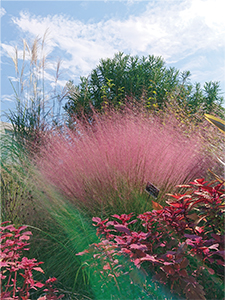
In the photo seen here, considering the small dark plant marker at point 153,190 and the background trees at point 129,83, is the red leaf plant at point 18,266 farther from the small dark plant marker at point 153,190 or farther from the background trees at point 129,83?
the background trees at point 129,83

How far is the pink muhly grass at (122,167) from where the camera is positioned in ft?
8.09

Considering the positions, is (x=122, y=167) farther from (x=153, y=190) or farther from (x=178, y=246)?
(x=178, y=246)

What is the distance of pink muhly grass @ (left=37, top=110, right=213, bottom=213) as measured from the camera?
2.47 metres

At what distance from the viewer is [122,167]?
2.55 meters

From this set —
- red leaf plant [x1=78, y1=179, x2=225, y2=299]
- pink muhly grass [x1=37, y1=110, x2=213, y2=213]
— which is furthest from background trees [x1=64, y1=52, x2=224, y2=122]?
red leaf plant [x1=78, y1=179, x2=225, y2=299]

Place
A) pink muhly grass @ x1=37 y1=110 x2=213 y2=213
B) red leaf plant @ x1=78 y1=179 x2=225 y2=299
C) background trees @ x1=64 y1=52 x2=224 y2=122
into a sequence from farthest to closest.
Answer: background trees @ x1=64 y1=52 x2=224 y2=122 < pink muhly grass @ x1=37 y1=110 x2=213 y2=213 < red leaf plant @ x1=78 y1=179 x2=225 y2=299

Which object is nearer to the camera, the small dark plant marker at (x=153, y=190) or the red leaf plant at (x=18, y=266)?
the red leaf plant at (x=18, y=266)

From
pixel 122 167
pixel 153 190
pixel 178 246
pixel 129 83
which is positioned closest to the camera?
pixel 178 246

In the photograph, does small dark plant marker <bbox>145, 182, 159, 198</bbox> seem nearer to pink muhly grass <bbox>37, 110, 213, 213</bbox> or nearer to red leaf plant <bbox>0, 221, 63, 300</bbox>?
pink muhly grass <bbox>37, 110, 213, 213</bbox>

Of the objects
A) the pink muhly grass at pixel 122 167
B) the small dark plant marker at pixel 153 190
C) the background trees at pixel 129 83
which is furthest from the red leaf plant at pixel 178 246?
the background trees at pixel 129 83

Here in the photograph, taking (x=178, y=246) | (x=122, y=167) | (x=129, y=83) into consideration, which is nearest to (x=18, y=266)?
(x=178, y=246)

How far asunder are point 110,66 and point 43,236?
18.0ft

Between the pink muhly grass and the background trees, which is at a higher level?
the background trees

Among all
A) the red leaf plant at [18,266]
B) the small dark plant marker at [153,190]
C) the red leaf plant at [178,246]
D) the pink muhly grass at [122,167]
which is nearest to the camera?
the red leaf plant at [178,246]
